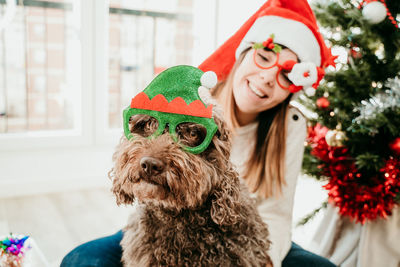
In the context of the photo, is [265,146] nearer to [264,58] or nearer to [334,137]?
[264,58]

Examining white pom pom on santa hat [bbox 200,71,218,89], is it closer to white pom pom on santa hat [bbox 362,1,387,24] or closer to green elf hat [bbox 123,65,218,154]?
green elf hat [bbox 123,65,218,154]

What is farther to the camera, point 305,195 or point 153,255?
point 305,195

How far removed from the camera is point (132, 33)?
398 centimetres

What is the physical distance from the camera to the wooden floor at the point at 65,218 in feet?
7.84

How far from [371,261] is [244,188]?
1223mm

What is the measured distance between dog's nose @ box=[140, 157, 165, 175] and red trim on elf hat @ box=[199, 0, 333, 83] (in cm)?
65

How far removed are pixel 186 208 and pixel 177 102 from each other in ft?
1.13

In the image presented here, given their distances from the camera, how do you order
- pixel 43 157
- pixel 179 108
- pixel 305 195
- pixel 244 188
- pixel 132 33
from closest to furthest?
pixel 179 108 → pixel 244 188 → pixel 43 157 → pixel 305 195 → pixel 132 33

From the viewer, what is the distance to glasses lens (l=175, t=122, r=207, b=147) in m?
0.93

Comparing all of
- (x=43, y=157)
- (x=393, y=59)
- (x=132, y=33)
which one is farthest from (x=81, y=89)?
(x=393, y=59)

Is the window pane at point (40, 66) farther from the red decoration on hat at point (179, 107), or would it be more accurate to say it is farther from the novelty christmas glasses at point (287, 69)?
the red decoration on hat at point (179, 107)

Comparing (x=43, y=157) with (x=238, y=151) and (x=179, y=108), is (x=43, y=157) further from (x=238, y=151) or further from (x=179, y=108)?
(x=179, y=108)

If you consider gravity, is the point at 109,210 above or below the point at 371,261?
below

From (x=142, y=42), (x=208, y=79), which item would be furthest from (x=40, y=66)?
(x=208, y=79)
